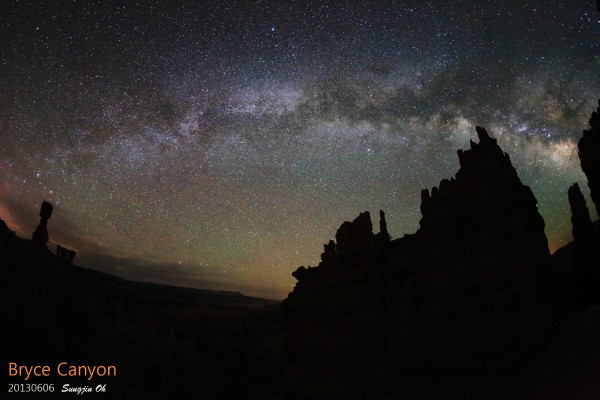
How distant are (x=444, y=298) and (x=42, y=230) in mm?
39529

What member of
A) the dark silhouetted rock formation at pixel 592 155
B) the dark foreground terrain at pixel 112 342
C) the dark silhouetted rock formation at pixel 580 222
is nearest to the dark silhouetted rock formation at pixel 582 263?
the dark silhouetted rock formation at pixel 580 222

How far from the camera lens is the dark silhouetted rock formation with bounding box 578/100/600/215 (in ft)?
79.2

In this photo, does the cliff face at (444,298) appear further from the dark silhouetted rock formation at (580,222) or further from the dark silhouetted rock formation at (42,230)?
the dark silhouetted rock formation at (42,230)

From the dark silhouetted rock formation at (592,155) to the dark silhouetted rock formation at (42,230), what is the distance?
48668 millimetres

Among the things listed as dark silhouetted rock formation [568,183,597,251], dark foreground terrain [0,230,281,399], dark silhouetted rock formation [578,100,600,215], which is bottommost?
dark foreground terrain [0,230,281,399]

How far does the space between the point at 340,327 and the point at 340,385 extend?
3.77m

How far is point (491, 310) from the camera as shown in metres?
16.1

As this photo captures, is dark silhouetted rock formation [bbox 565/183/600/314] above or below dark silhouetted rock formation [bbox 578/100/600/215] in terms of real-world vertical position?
below

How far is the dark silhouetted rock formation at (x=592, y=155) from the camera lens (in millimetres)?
24141

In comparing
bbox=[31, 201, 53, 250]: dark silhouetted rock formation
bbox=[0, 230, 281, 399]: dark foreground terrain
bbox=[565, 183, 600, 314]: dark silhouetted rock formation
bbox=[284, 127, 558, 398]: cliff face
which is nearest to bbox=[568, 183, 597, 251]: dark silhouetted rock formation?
bbox=[565, 183, 600, 314]: dark silhouetted rock formation

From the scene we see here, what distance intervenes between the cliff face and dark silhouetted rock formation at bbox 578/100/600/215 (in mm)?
11968

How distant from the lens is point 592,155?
962 inches

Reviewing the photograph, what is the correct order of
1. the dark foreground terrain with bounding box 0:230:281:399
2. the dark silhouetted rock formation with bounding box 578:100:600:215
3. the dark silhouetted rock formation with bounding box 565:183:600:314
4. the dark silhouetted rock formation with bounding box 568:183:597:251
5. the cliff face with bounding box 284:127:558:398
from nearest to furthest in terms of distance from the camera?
the cliff face with bounding box 284:127:558:398
the dark silhouetted rock formation with bounding box 565:183:600:314
the dark silhouetted rock formation with bounding box 578:100:600:215
the dark silhouetted rock formation with bounding box 568:183:597:251
the dark foreground terrain with bounding box 0:230:281:399

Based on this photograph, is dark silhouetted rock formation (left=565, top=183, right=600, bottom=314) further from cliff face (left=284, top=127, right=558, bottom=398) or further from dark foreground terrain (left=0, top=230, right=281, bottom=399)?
dark foreground terrain (left=0, top=230, right=281, bottom=399)
